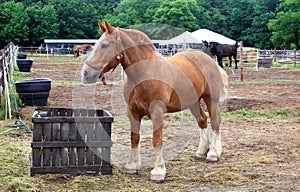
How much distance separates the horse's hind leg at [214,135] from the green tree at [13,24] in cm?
6939

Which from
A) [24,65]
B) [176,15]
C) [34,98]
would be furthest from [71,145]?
[176,15]

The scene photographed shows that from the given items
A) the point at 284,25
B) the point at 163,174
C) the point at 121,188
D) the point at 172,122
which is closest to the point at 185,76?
the point at 163,174

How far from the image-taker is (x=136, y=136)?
560 centimetres

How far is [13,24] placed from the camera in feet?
239

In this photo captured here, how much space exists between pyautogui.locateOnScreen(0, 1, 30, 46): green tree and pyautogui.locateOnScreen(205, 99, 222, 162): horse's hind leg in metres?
69.4

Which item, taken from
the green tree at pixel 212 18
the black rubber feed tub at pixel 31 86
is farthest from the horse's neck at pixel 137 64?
the green tree at pixel 212 18

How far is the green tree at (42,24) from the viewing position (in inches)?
2928

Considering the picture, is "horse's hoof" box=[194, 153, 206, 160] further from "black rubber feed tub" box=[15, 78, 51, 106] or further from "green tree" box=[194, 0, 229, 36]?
"green tree" box=[194, 0, 229, 36]

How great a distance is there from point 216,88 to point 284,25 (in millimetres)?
59900

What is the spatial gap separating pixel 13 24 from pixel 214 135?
72.0 meters

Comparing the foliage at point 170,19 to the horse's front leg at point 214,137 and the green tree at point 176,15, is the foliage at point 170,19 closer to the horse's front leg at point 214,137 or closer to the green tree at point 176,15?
the green tree at point 176,15

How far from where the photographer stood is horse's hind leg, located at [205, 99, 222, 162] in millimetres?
6227

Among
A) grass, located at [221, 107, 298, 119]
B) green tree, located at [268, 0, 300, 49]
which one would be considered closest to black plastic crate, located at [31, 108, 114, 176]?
grass, located at [221, 107, 298, 119]

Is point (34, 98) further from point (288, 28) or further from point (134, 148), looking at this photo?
point (288, 28)
